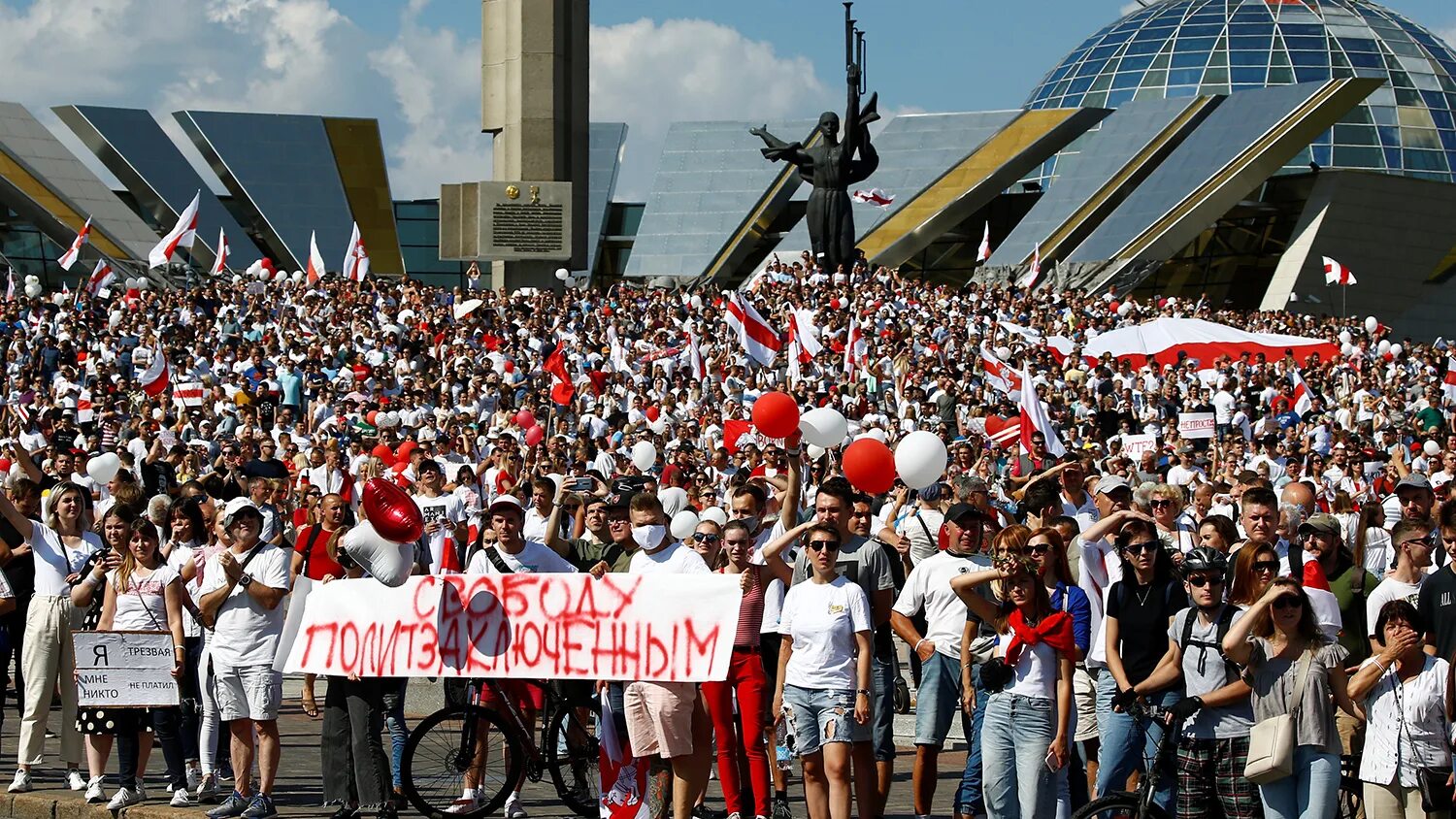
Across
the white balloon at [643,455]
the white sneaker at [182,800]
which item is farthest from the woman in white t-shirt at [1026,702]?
the white balloon at [643,455]

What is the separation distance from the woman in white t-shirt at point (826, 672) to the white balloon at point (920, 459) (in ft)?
6.17

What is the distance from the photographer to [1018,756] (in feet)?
24.5

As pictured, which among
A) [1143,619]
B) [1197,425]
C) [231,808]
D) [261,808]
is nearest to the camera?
[1143,619]

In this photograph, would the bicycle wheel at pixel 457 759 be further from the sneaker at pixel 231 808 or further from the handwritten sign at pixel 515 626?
the sneaker at pixel 231 808

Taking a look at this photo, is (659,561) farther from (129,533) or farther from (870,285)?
(870,285)

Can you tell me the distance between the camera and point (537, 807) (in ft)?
29.4

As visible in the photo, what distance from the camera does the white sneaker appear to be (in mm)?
8773

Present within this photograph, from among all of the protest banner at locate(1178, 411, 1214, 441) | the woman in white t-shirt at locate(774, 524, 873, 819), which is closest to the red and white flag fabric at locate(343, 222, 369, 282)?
the protest banner at locate(1178, 411, 1214, 441)

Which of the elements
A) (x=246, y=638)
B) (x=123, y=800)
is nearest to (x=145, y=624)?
(x=246, y=638)

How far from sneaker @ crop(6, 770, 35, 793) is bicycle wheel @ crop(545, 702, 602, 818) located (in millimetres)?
2422

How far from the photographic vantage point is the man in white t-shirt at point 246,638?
8570 millimetres

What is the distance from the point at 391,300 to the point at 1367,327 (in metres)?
15.1

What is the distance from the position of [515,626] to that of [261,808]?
129 cm

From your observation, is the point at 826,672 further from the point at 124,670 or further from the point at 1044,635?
the point at 124,670
